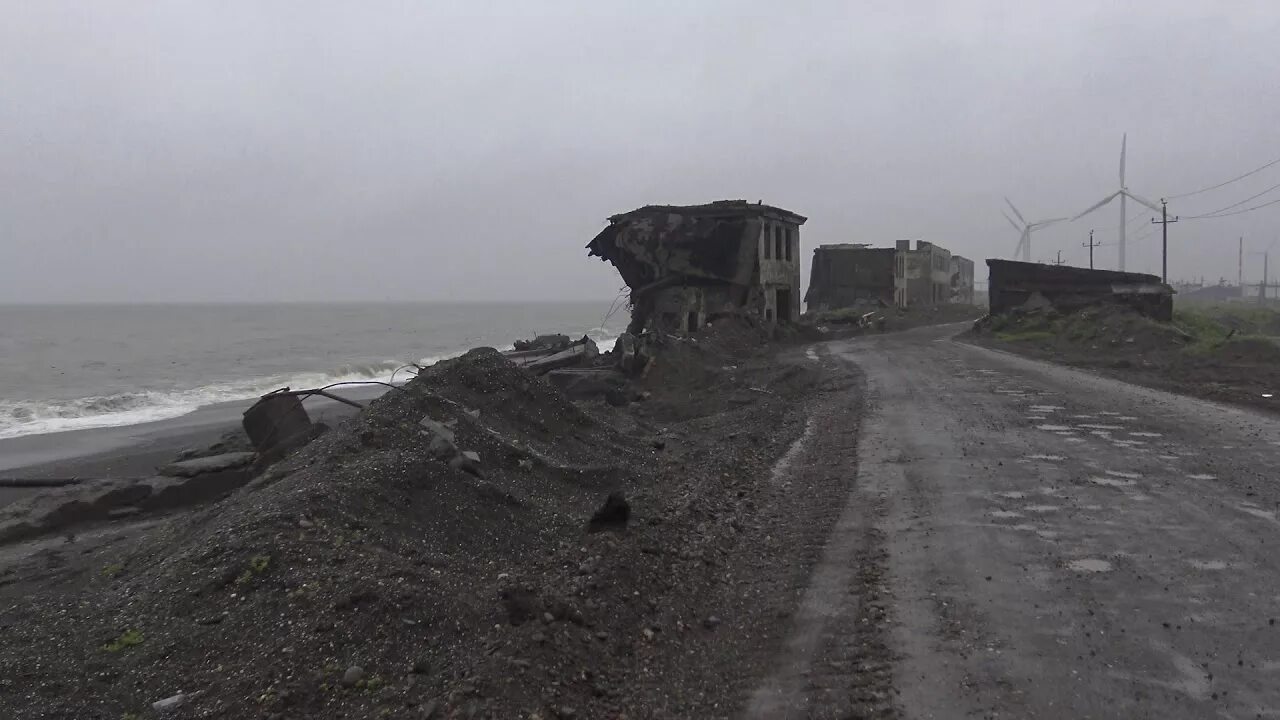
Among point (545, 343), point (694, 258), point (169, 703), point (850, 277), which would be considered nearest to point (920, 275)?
point (850, 277)

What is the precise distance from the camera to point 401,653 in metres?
4.87

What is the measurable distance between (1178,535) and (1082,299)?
2627 cm

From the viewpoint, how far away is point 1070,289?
31.2 m

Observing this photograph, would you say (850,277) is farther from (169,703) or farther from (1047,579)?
(169,703)

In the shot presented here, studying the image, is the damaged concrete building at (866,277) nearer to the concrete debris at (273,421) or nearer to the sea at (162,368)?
the sea at (162,368)

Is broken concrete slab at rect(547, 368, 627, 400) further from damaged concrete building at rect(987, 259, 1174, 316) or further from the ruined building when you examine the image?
damaged concrete building at rect(987, 259, 1174, 316)

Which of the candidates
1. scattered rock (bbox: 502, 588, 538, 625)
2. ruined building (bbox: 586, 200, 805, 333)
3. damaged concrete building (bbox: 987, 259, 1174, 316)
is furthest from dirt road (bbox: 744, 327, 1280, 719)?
ruined building (bbox: 586, 200, 805, 333)

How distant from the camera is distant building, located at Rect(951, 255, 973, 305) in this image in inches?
2935

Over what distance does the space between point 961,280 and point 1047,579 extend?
260 ft

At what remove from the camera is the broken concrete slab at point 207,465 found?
12.0 m

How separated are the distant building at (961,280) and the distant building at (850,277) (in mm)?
18857

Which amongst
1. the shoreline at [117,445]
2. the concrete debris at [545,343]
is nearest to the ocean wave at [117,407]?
the shoreline at [117,445]

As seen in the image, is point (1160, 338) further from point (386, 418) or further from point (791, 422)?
point (386, 418)

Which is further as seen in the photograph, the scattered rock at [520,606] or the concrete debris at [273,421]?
the concrete debris at [273,421]
